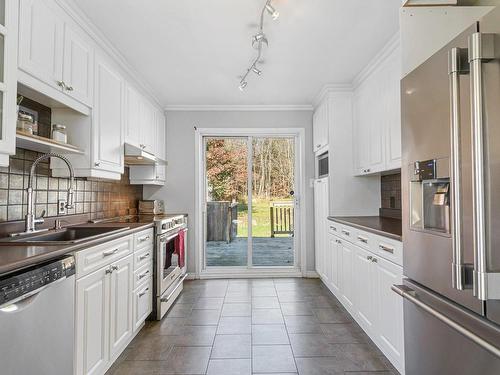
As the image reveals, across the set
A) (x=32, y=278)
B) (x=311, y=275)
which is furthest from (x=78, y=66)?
(x=311, y=275)

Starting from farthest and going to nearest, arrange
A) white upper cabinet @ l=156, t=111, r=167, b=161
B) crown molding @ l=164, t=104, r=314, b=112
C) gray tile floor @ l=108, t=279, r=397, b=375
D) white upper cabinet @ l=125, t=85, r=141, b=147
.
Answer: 1. crown molding @ l=164, t=104, r=314, b=112
2. white upper cabinet @ l=156, t=111, r=167, b=161
3. white upper cabinet @ l=125, t=85, r=141, b=147
4. gray tile floor @ l=108, t=279, r=397, b=375

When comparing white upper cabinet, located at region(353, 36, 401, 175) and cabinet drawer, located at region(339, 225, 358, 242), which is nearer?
white upper cabinet, located at region(353, 36, 401, 175)

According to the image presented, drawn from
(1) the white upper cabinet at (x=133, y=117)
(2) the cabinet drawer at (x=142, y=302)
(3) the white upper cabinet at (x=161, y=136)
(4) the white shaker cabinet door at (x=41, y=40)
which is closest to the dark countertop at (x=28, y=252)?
(2) the cabinet drawer at (x=142, y=302)

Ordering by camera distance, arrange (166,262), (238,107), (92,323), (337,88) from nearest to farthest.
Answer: (92,323) < (166,262) < (337,88) < (238,107)

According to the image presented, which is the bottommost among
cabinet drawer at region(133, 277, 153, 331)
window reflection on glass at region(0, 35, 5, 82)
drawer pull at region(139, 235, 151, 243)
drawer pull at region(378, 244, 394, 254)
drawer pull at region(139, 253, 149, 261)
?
cabinet drawer at region(133, 277, 153, 331)

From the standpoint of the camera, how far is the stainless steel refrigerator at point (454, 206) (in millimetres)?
815

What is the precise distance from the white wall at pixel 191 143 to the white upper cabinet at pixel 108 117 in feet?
4.85

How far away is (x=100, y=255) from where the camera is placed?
184 cm

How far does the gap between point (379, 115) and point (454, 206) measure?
2148mm

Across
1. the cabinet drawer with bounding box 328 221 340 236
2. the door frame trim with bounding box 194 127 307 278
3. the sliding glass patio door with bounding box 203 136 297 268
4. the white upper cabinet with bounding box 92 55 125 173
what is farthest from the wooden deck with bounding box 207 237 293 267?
the white upper cabinet with bounding box 92 55 125 173

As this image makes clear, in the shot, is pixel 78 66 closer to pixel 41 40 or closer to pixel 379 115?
pixel 41 40

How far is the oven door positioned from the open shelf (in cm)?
119

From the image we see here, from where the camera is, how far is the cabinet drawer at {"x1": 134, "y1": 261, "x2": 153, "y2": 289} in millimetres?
2451

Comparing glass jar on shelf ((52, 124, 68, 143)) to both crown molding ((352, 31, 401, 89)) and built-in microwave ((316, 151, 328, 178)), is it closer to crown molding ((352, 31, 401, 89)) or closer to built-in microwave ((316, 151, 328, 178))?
crown molding ((352, 31, 401, 89))
